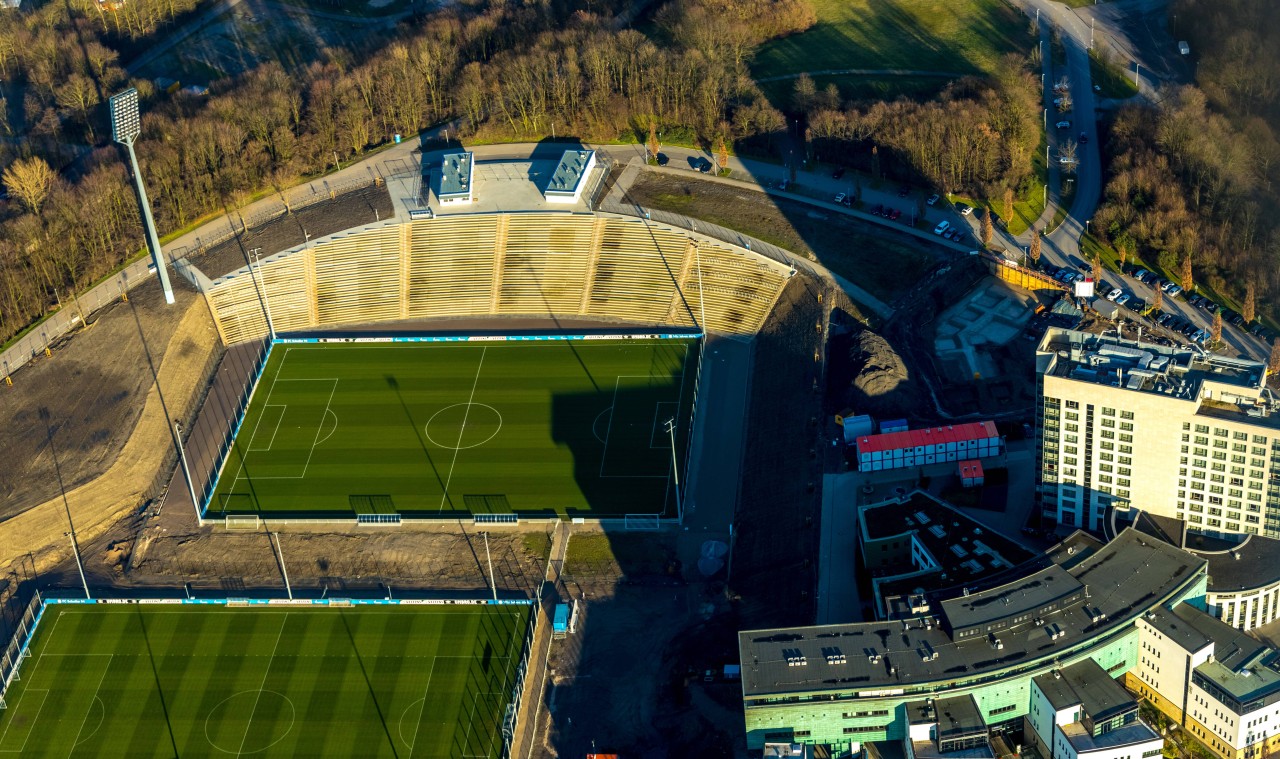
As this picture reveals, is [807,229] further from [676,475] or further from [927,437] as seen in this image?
[676,475]

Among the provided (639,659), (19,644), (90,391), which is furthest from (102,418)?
(639,659)

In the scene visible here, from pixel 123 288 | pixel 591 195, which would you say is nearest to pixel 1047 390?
pixel 591 195

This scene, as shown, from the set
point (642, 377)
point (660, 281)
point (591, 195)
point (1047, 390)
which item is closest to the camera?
point (1047, 390)

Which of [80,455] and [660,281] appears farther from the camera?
[660,281]

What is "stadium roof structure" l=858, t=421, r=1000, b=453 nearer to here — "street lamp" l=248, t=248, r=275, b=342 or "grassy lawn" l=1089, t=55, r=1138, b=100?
"street lamp" l=248, t=248, r=275, b=342

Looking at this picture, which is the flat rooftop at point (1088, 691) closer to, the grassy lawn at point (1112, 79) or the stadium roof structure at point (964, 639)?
the stadium roof structure at point (964, 639)

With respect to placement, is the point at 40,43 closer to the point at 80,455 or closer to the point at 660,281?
the point at 80,455
